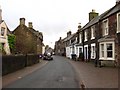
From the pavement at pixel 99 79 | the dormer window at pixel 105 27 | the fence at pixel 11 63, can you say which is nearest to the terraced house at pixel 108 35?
the dormer window at pixel 105 27

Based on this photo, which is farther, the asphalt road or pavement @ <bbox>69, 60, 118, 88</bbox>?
the asphalt road

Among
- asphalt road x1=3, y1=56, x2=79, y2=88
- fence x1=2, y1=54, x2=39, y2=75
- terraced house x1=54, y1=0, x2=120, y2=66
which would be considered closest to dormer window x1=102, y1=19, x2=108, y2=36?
terraced house x1=54, y1=0, x2=120, y2=66

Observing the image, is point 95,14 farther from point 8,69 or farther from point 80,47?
point 8,69

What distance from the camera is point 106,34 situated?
32250mm

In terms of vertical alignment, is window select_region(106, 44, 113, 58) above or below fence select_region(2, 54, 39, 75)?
above

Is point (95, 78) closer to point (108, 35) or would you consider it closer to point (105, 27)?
point (108, 35)

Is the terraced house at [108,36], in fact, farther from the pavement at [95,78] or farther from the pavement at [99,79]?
the pavement at [99,79]

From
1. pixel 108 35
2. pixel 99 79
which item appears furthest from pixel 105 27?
pixel 99 79

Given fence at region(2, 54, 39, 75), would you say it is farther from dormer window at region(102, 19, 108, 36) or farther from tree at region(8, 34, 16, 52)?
tree at region(8, 34, 16, 52)

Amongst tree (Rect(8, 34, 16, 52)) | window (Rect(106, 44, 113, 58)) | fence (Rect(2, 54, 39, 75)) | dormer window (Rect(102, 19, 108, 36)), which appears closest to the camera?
fence (Rect(2, 54, 39, 75))

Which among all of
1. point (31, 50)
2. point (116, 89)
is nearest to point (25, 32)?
point (31, 50)

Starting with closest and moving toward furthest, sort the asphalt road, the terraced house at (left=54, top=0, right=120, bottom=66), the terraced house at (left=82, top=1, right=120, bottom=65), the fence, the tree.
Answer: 1. the asphalt road
2. the fence
3. the terraced house at (left=54, top=0, right=120, bottom=66)
4. the terraced house at (left=82, top=1, right=120, bottom=65)
5. the tree

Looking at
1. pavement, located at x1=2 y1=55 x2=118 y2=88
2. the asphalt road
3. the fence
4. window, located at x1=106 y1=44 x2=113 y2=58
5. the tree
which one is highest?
the tree

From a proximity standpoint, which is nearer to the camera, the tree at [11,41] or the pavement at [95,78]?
the pavement at [95,78]
